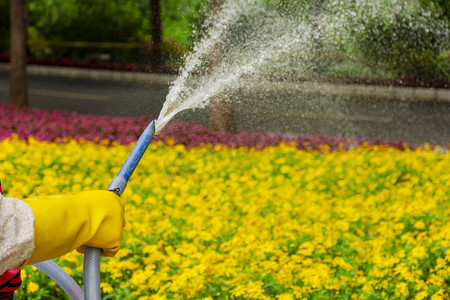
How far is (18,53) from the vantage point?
29.6ft

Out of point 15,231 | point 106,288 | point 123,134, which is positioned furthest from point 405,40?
point 15,231

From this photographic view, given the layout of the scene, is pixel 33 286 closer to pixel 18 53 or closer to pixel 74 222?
pixel 74 222

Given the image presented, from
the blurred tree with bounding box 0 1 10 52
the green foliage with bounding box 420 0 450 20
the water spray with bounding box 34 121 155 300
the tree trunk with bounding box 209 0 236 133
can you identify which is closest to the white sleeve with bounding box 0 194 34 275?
the water spray with bounding box 34 121 155 300

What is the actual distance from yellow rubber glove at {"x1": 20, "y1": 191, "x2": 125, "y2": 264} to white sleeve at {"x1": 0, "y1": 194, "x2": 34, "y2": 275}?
0.07 feet

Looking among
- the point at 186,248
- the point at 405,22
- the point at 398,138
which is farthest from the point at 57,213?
the point at 405,22

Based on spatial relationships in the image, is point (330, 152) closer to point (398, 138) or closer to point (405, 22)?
point (398, 138)

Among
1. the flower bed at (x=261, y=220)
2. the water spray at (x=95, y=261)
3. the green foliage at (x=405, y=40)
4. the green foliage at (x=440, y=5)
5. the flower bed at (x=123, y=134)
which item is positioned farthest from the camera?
the green foliage at (x=405, y=40)

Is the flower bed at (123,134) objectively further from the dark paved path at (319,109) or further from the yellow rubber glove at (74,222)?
the yellow rubber glove at (74,222)

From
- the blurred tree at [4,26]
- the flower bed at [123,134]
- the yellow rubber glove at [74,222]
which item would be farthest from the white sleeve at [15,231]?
the blurred tree at [4,26]

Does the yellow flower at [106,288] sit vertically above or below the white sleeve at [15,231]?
below

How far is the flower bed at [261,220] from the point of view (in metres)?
3.25

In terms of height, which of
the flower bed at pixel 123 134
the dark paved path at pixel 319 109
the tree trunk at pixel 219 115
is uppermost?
the tree trunk at pixel 219 115

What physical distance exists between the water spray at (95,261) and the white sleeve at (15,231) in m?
0.19

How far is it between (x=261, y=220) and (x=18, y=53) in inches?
225
